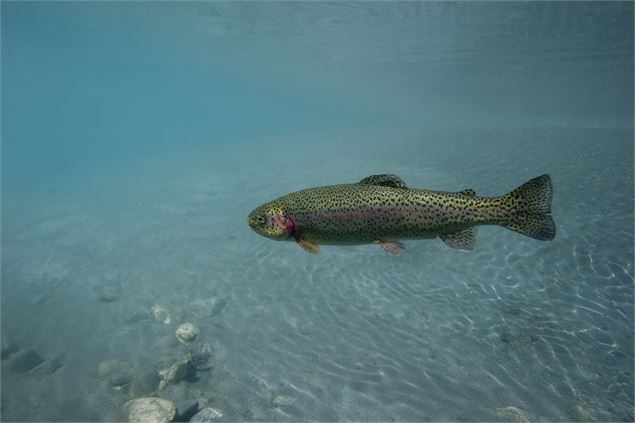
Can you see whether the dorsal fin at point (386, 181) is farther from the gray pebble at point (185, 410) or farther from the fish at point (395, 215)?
the gray pebble at point (185, 410)

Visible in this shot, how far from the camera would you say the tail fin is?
3.10 meters

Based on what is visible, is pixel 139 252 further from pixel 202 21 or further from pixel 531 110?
pixel 531 110

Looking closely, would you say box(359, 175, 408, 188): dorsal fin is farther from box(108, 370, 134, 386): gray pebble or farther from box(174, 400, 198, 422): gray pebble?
box(108, 370, 134, 386): gray pebble

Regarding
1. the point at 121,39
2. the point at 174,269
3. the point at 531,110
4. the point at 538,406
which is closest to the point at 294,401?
the point at 538,406

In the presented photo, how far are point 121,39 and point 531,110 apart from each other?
118 meters

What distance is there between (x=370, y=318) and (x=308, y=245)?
748 centimetres

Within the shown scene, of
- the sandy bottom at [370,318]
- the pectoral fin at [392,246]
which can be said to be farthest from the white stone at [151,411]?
the pectoral fin at [392,246]

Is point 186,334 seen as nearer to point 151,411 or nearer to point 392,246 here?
point 151,411

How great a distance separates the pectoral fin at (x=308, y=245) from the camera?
300cm

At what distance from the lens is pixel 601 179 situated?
1606 centimetres

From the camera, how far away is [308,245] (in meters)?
3.11

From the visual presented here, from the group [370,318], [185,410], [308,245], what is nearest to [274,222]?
[308,245]

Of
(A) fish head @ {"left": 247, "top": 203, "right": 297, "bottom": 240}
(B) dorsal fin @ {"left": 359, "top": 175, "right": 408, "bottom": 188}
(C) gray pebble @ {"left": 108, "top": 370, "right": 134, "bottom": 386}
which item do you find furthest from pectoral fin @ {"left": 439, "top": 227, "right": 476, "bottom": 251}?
(C) gray pebble @ {"left": 108, "top": 370, "right": 134, "bottom": 386}

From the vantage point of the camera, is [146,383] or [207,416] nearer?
[207,416]
